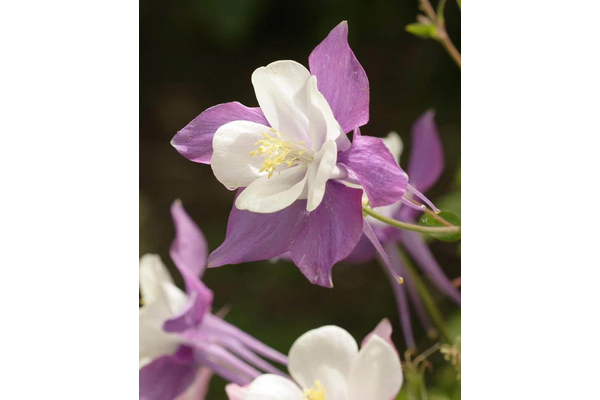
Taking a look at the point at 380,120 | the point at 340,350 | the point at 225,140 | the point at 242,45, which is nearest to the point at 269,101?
the point at 225,140

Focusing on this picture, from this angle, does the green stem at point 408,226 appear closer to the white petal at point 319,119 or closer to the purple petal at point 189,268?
the white petal at point 319,119

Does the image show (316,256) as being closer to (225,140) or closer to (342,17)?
(225,140)

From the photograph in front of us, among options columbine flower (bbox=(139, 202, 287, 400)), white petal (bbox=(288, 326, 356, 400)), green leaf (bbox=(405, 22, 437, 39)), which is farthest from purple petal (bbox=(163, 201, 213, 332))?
green leaf (bbox=(405, 22, 437, 39))

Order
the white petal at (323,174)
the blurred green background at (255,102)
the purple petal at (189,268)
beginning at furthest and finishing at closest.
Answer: the blurred green background at (255,102)
the purple petal at (189,268)
the white petal at (323,174)

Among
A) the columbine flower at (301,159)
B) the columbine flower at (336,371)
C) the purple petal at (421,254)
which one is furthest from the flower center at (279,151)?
the purple petal at (421,254)

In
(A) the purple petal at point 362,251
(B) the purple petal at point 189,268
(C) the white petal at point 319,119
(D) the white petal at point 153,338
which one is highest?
(C) the white petal at point 319,119

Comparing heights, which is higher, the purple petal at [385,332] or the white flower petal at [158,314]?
the purple petal at [385,332]
